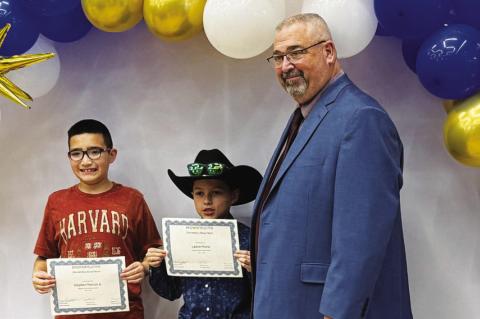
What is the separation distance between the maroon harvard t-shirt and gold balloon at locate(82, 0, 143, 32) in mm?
694

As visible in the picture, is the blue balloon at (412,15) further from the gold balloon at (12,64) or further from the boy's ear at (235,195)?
the gold balloon at (12,64)

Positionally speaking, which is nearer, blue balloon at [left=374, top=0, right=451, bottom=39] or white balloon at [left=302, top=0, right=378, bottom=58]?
blue balloon at [left=374, top=0, right=451, bottom=39]

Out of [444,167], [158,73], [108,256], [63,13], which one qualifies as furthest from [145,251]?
[444,167]

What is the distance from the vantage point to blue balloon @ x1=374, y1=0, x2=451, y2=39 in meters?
2.40

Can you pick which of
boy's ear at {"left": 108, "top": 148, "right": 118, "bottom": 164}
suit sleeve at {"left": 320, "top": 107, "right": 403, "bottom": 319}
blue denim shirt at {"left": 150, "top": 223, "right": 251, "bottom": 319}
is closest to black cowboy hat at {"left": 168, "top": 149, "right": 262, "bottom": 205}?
blue denim shirt at {"left": 150, "top": 223, "right": 251, "bottom": 319}

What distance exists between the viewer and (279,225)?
2154mm

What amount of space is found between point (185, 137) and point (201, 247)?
0.62 metres

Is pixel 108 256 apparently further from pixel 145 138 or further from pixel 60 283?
pixel 145 138

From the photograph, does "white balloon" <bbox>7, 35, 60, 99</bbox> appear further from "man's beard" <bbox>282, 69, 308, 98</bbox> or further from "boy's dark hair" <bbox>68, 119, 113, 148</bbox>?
"man's beard" <bbox>282, 69, 308, 98</bbox>

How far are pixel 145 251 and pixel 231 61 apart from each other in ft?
2.93

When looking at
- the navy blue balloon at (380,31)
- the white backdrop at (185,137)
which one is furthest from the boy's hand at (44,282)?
the navy blue balloon at (380,31)

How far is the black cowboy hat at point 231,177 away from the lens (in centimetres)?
284

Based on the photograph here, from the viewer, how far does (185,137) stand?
3.21 m

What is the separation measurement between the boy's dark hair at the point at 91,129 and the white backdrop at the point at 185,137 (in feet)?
0.78
